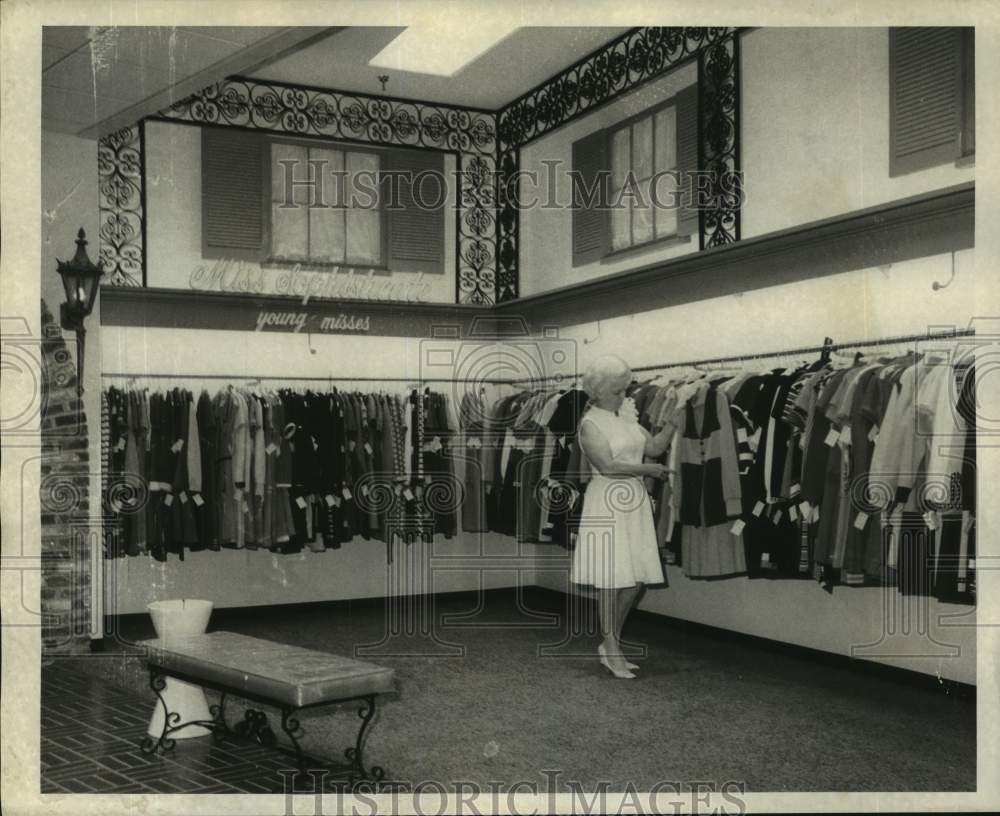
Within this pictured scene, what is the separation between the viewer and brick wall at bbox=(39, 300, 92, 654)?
222 inches

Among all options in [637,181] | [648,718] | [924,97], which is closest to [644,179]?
[637,181]

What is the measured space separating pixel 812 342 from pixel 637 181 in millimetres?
1809

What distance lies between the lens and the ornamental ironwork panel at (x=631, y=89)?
578cm

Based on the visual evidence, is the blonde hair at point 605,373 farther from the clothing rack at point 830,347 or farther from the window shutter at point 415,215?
the window shutter at point 415,215

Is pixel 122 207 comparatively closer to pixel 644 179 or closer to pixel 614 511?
pixel 644 179

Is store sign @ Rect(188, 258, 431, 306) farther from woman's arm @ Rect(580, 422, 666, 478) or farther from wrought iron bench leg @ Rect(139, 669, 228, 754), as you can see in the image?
wrought iron bench leg @ Rect(139, 669, 228, 754)

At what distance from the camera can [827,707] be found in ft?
15.0

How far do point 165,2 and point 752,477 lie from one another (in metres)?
3.26

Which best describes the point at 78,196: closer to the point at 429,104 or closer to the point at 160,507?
the point at 160,507

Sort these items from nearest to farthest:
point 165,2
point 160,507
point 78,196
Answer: point 165,2 < point 78,196 < point 160,507

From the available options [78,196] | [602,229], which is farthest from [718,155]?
[78,196]

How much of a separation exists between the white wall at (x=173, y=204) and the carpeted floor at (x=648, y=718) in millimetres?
2661

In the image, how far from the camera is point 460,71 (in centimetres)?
700

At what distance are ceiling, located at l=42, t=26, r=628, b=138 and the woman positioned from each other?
2.22 m
